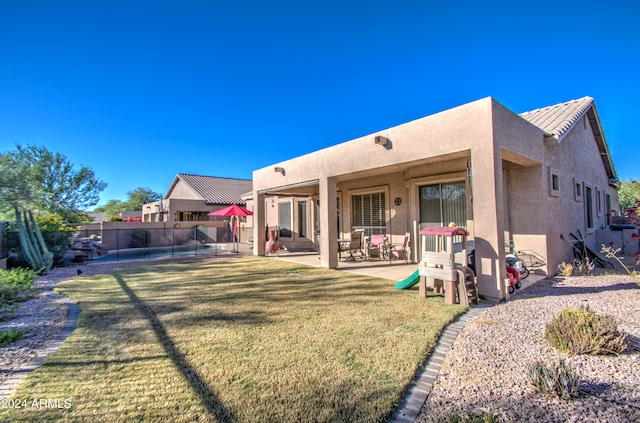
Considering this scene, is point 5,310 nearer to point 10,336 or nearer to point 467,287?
point 10,336

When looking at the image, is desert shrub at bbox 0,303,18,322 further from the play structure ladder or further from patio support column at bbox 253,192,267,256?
patio support column at bbox 253,192,267,256

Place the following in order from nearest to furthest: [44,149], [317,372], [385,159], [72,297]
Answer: [317,372], [72,297], [385,159], [44,149]

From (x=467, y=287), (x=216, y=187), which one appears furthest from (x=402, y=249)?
(x=216, y=187)

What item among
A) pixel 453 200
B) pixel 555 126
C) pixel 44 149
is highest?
pixel 44 149

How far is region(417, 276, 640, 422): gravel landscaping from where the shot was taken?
2.50 m

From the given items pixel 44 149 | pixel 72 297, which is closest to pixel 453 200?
pixel 72 297

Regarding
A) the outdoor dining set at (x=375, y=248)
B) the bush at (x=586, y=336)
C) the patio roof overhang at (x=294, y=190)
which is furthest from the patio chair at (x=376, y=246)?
the bush at (x=586, y=336)

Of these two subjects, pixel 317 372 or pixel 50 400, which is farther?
pixel 317 372

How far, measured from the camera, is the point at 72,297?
6766mm

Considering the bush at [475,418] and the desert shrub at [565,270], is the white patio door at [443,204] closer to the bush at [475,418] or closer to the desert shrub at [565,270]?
the desert shrub at [565,270]

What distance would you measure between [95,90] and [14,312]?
10646 millimetres

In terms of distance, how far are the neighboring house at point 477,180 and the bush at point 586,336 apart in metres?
1.98

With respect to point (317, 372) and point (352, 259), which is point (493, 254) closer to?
point (317, 372)

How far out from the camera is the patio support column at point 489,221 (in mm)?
5641
